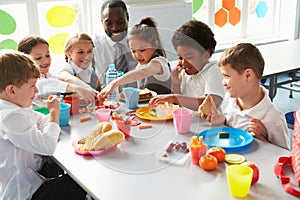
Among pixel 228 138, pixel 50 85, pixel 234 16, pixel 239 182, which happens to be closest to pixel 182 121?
pixel 228 138

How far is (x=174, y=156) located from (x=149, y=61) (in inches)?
32.4

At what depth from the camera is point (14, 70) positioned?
4.79 feet

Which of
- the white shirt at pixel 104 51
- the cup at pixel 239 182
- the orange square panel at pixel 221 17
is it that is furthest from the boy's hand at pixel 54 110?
the orange square panel at pixel 221 17

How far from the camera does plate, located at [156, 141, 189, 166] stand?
4.42 ft

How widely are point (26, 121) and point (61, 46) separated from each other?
78.3 inches

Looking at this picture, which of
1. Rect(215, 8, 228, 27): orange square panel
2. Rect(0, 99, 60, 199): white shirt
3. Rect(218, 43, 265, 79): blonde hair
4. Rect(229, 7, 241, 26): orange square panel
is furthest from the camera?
Rect(229, 7, 241, 26): orange square panel

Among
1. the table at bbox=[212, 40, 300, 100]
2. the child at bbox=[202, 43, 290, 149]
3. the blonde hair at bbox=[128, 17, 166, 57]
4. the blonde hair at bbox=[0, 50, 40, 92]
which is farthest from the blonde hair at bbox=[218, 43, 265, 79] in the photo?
the table at bbox=[212, 40, 300, 100]

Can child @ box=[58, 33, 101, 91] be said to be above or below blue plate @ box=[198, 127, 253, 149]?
above

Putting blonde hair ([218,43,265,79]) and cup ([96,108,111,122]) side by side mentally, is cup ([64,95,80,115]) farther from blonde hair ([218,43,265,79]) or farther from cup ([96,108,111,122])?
blonde hair ([218,43,265,79])

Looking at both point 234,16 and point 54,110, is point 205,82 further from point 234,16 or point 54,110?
point 234,16

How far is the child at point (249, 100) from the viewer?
1.56 m

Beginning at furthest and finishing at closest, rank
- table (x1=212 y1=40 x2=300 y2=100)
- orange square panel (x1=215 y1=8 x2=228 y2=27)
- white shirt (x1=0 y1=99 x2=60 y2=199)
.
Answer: orange square panel (x1=215 y1=8 x2=228 y2=27) → table (x1=212 y1=40 x2=300 y2=100) → white shirt (x1=0 y1=99 x2=60 y2=199)

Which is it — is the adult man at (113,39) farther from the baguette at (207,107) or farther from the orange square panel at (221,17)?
the orange square panel at (221,17)

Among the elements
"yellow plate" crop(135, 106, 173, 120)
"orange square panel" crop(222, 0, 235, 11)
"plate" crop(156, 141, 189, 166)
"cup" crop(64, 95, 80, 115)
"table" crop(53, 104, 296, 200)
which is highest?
"orange square panel" crop(222, 0, 235, 11)
